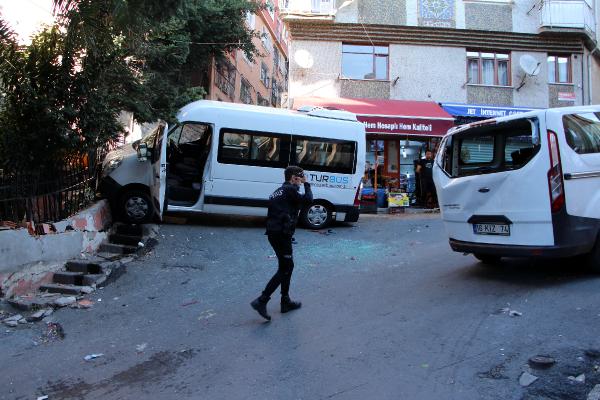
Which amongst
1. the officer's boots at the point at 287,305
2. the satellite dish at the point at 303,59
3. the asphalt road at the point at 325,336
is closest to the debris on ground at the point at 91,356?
the asphalt road at the point at 325,336

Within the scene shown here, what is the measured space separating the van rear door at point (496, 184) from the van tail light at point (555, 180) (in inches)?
2.4

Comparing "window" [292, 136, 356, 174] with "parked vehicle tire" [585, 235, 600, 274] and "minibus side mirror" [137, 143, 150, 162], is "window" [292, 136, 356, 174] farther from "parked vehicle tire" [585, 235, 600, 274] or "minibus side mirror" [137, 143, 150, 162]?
"parked vehicle tire" [585, 235, 600, 274]

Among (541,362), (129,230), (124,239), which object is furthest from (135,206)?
(541,362)

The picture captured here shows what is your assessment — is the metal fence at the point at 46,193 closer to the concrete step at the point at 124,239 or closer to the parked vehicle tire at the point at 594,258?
the concrete step at the point at 124,239

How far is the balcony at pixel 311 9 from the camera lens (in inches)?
731

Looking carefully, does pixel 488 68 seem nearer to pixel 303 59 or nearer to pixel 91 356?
pixel 303 59

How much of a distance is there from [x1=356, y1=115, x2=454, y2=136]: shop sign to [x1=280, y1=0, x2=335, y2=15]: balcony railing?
4.51 meters

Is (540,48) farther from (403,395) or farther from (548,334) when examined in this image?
(403,395)

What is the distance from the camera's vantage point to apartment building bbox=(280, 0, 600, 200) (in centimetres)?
1844

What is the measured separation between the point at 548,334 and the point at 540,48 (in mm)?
17755

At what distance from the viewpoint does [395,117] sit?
55.1 feet

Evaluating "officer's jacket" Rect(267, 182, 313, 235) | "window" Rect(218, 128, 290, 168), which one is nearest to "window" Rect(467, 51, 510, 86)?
"window" Rect(218, 128, 290, 168)

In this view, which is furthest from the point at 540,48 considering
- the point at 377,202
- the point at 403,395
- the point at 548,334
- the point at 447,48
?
the point at 403,395

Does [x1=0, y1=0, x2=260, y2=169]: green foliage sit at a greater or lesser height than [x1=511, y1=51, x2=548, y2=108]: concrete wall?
lesser
